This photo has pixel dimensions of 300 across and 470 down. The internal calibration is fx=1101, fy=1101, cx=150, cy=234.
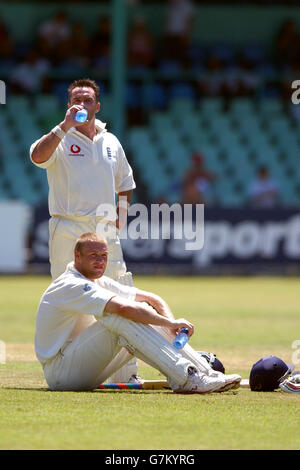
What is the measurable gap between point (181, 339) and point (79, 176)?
1.74 meters

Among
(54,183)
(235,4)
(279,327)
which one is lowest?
(279,327)

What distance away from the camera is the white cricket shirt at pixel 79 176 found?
8.46 metres

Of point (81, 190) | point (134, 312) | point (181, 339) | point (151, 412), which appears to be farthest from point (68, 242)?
point (151, 412)

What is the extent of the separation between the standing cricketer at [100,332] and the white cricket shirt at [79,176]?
838mm

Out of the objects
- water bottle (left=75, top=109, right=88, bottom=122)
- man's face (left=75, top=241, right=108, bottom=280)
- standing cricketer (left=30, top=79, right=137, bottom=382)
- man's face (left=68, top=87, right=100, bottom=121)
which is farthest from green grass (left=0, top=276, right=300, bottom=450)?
man's face (left=68, top=87, right=100, bottom=121)

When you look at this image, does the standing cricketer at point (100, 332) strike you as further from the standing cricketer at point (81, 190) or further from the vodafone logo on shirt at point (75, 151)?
the vodafone logo on shirt at point (75, 151)

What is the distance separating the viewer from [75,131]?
8.55m

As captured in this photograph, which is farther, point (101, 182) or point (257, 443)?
point (101, 182)

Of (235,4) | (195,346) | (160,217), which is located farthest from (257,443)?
(235,4)

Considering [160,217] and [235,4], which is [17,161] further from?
[235,4]

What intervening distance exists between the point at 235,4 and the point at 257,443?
959 inches

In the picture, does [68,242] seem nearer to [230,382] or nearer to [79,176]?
[79,176]

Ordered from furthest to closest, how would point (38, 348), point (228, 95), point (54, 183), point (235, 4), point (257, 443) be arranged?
point (235, 4) → point (228, 95) → point (54, 183) → point (38, 348) → point (257, 443)

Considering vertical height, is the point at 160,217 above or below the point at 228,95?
below
